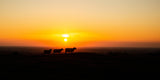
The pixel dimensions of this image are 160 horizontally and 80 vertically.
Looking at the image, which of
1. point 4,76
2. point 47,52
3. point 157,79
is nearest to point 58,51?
point 47,52

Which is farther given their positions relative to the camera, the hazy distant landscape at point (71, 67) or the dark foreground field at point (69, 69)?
the hazy distant landscape at point (71, 67)

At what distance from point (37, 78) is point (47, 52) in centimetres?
2044

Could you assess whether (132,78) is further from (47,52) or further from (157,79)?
(47,52)

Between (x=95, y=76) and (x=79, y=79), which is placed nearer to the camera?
(x=79, y=79)

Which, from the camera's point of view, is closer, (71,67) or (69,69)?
(69,69)

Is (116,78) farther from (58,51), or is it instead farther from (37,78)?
(58,51)

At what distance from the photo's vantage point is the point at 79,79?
37.3 feet

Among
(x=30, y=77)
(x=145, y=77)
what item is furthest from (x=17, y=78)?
(x=145, y=77)

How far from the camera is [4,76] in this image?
39.1ft

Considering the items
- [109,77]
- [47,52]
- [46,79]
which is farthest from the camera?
[47,52]

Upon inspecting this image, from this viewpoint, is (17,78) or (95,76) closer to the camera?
(17,78)

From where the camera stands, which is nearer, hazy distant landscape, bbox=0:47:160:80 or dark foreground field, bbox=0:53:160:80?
dark foreground field, bbox=0:53:160:80

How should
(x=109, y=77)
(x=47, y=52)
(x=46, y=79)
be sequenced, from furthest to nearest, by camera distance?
(x=47, y=52)
(x=109, y=77)
(x=46, y=79)

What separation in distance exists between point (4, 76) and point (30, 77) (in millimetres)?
1874
